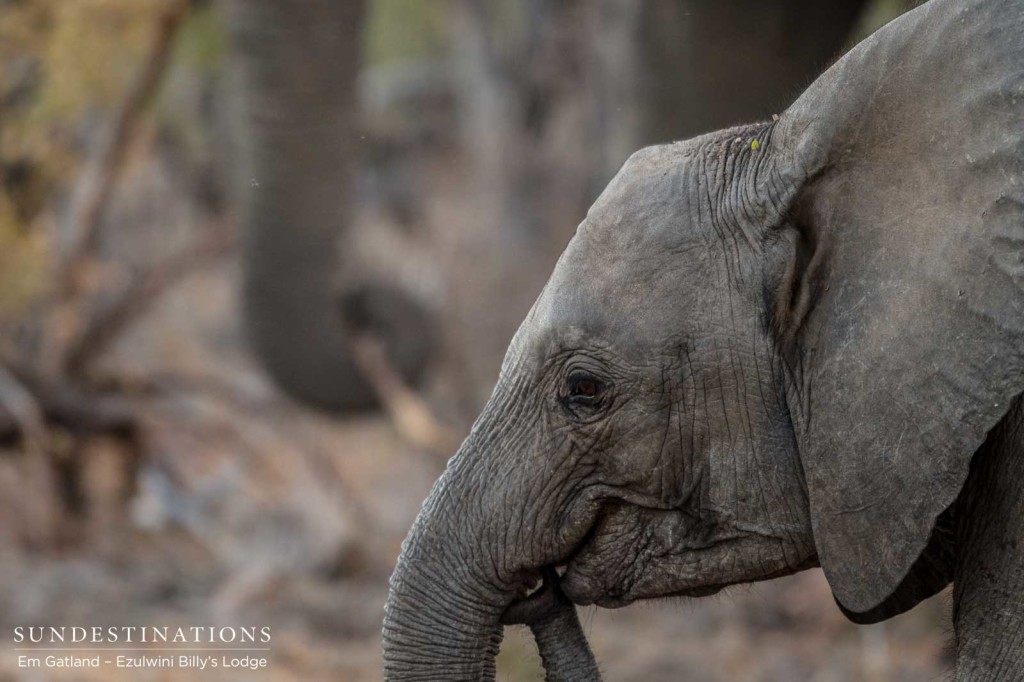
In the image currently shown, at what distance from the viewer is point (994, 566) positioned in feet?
7.52

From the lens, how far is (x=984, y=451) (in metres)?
2.34

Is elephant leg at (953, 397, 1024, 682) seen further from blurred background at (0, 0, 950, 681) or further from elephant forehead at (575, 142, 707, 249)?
blurred background at (0, 0, 950, 681)

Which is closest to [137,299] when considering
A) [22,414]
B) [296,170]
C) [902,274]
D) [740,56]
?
[22,414]

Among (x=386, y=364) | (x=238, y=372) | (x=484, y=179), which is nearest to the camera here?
(x=386, y=364)

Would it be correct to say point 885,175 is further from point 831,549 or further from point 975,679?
A: point 975,679

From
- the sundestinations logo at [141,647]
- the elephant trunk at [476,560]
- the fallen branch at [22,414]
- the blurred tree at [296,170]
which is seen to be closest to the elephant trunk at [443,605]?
the elephant trunk at [476,560]

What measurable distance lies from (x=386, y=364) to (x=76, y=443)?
5.06 feet

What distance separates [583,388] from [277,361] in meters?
3.59

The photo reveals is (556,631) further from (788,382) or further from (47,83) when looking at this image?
(47,83)

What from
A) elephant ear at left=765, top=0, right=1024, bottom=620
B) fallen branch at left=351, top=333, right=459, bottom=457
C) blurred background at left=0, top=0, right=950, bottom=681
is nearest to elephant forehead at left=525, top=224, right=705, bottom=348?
elephant ear at left=765, top=0, right=1024, bottom=620

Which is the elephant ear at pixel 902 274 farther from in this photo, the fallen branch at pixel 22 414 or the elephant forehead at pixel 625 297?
the fallen branch at pixel 22 414

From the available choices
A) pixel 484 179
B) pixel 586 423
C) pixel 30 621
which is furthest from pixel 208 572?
pixel 484 179

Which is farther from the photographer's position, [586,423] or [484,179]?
[484,179]

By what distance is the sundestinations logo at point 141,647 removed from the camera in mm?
5410
